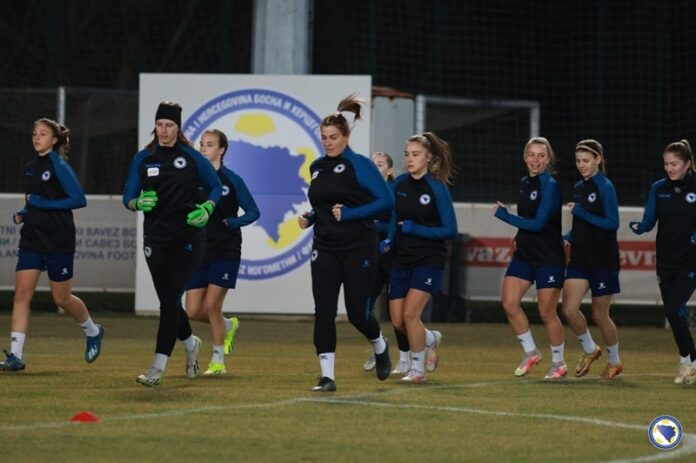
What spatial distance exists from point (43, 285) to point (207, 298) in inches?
348

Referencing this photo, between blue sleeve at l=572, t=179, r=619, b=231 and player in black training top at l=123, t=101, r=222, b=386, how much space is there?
133 inches

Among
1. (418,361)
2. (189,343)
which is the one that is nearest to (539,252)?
(418,361)

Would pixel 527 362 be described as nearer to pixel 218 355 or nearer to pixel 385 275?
pixel 385 275

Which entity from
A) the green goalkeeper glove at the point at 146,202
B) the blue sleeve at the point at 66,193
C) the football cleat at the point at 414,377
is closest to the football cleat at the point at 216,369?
the football cleat at the point at 414,377

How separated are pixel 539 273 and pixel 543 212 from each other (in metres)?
0.54

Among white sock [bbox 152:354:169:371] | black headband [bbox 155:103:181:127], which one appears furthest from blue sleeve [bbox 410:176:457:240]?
white sock [bbox 152:354:169:371]

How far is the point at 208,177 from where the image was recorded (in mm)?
11336

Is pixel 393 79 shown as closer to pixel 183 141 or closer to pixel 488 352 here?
pixel 488 352

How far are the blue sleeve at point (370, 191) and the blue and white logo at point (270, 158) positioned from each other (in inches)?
336

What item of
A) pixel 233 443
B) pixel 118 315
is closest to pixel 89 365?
pixel 233 443

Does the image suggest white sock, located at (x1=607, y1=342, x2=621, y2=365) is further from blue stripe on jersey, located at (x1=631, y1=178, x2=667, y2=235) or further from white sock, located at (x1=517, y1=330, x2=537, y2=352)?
blue stripe on jersey, located at (x1=631, y1=178, x2=667, y2=235)

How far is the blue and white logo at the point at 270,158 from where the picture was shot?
19.8m

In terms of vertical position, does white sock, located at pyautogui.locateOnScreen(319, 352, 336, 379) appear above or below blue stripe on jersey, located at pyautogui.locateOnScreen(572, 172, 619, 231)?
below

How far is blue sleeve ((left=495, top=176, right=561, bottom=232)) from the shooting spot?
1266 cm
